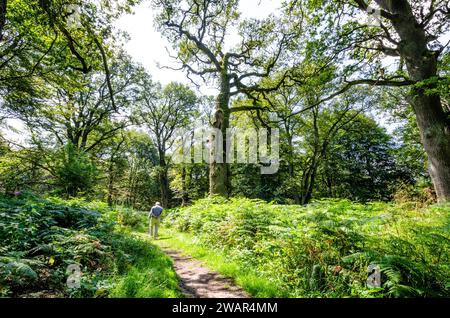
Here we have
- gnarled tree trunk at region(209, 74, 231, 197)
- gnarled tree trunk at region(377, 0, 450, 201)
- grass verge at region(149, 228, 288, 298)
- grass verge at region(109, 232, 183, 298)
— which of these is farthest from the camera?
gnarled tree trunk at region(209, 74, 231, 197)

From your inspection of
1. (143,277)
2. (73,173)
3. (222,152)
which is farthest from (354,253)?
(73,173)

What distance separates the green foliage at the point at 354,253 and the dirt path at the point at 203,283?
72cm

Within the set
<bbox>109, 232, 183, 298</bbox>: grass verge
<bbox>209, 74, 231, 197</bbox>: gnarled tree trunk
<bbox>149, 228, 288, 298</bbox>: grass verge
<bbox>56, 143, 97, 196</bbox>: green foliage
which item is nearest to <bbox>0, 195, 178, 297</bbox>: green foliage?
<bbox>109, 232, 183, 298</bbox>: grass verge

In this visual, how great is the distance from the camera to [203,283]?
4.59m

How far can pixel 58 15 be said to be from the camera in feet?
18.6

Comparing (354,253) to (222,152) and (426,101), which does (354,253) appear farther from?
(222,152)

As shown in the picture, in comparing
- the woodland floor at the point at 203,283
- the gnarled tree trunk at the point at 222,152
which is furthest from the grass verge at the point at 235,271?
the gnarled tree trunk at the point at 222,152

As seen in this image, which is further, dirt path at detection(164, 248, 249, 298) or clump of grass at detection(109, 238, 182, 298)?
dirt path at detection(164, 248, 249, 298)

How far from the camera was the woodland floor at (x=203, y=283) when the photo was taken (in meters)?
3.96

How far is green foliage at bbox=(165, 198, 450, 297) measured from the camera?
2.91m

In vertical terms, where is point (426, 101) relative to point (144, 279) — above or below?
above

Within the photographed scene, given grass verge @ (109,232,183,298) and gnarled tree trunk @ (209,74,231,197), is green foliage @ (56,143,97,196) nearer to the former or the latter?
grass verge @ (109,232,183,298)

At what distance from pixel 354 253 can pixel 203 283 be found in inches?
115
